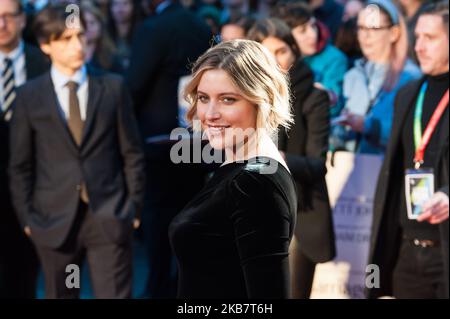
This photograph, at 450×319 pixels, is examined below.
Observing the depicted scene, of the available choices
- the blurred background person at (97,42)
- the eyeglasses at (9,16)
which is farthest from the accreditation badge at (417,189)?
the blurred background person at (97,42)

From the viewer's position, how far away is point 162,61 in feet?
24.9

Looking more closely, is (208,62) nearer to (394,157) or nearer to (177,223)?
(177,223)

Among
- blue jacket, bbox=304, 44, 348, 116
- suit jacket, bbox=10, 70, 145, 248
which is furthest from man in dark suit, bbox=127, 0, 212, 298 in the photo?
suit jacket, bbox=10, 70, 145, 248

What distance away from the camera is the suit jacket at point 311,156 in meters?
5.74

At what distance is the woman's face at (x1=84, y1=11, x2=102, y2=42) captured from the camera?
8.52 meters

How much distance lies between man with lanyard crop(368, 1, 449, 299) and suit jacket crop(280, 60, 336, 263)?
1.04ft

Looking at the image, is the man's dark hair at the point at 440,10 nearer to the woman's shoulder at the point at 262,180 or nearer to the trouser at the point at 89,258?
the trouser at the point at 89,258

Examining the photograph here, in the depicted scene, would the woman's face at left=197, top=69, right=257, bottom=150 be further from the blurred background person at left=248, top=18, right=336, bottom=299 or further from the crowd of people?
the blurred background person at left=248, top=18, right=336, bottom=299

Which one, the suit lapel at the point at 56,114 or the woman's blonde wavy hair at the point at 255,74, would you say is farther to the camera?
the suit lapel at the point at 56,114

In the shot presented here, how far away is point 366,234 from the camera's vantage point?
22.0 feet

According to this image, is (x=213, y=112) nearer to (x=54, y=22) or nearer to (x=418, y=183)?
(x=418, y=183)

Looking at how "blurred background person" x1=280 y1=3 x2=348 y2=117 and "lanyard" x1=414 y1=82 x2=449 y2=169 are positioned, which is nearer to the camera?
"lanyard" x1=414 y1=82 x2=449 y2=169

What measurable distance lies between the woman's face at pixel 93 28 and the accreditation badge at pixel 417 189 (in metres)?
3.85

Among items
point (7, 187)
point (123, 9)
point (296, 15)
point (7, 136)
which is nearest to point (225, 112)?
point (7, 136)
